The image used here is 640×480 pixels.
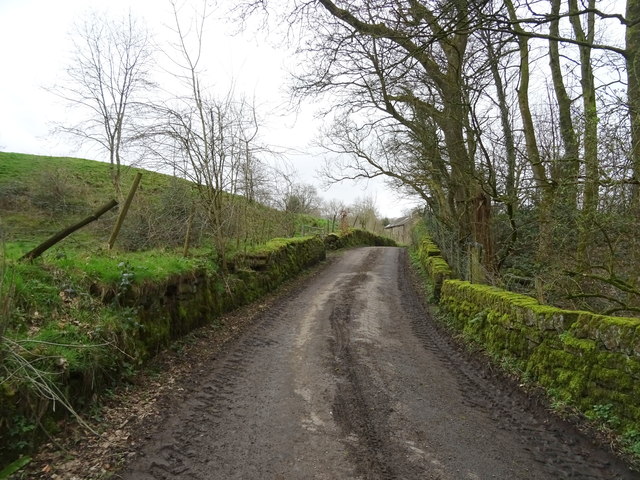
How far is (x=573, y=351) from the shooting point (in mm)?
4340

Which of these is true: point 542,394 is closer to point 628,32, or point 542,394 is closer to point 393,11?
point 393,11

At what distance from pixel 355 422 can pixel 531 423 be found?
6.07 ft

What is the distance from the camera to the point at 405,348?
6797 mm

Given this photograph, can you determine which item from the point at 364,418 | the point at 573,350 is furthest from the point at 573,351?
the point at 364,418

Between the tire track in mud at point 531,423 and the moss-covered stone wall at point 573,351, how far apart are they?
275mm

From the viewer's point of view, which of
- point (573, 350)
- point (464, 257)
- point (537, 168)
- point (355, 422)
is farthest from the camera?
point (464, 257)

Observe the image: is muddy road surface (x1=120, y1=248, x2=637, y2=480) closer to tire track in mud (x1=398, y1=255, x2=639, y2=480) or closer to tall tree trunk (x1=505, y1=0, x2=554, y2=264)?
tire track in mud (x1=398, y1=255, x2=639, y2=480)

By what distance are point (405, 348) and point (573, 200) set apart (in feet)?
12.5

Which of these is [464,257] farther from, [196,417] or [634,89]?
[196,417]

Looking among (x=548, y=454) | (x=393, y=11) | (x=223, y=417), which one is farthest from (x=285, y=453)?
(x=393, y=11)

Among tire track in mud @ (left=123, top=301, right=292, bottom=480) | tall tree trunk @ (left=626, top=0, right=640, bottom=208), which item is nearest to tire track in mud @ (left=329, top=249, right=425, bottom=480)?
tire track in mud @ (left=123, top=301, right=292, bottom=480)

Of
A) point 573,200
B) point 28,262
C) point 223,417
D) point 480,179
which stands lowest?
point 223,417

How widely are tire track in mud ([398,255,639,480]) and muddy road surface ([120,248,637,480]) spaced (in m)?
0.01

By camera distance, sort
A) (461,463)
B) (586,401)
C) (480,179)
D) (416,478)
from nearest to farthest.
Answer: (416,478) < (461,463) < (586,401) < (480,179)
